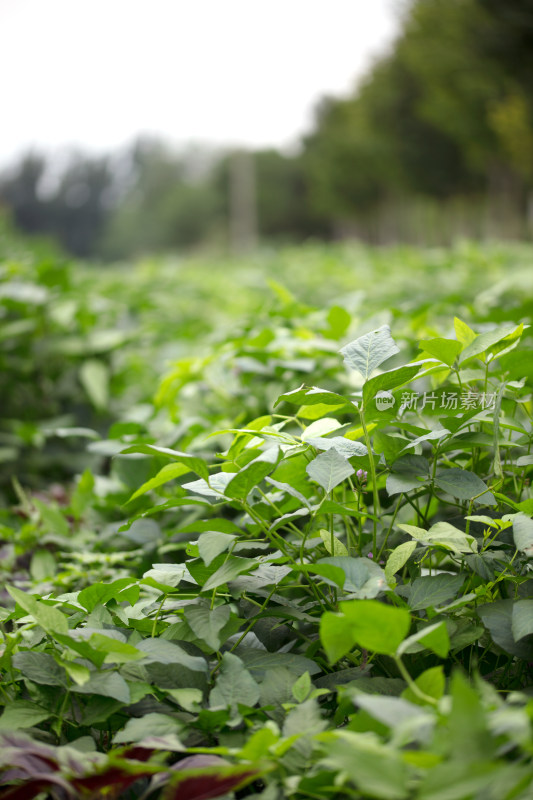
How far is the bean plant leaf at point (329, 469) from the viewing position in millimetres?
1006

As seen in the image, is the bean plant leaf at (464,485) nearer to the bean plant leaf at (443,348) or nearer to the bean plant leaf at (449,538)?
the bean plant leaf at (449,538)

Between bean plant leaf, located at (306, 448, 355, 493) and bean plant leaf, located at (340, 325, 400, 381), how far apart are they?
15cm

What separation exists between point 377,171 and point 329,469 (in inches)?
1296

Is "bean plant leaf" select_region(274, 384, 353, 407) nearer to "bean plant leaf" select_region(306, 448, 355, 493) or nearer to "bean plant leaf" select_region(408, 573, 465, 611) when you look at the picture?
"bean plant leaf" select_region(306, 448, 355, 493)

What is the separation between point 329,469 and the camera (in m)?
1.02

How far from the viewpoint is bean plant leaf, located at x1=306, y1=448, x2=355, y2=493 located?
39.6 inches

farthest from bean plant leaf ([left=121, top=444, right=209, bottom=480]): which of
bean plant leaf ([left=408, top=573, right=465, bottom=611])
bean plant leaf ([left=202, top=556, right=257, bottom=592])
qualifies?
bean plant leaf ([left=408, top=573, right=465, bottom=611])

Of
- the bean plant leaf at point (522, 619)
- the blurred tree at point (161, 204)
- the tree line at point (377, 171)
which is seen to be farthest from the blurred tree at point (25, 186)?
the bean plant leaf at point (522, 619)

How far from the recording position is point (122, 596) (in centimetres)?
112

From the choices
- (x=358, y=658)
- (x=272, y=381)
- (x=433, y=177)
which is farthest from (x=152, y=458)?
(x=433, y=177)

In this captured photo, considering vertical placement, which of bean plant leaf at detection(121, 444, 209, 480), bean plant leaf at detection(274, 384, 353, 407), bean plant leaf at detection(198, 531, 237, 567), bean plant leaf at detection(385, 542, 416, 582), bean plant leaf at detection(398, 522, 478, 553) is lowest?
bean plant leaf at detection(385, 542, 416, 582)

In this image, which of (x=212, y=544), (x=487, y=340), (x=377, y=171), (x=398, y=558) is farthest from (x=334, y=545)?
(x=377, y=171)

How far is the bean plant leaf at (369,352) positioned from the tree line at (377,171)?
1515 cm

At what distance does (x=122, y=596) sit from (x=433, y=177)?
91.2 feet
